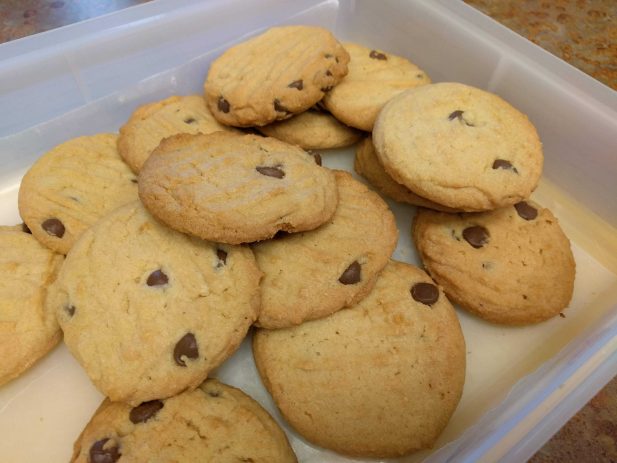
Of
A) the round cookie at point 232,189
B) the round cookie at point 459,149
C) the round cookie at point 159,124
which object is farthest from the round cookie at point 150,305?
the round cookie at point 459,149

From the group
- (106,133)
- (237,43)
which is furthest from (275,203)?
(237,43)

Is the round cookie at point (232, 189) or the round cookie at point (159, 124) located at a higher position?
the round cookie at point (232, 189)

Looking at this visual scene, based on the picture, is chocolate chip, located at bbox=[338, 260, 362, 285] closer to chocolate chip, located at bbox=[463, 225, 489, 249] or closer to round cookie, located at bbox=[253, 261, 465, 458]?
round cookie, located at bbox=[253, 261, 465, 458]

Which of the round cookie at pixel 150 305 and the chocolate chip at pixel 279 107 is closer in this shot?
the round cookie at pixel 150 305

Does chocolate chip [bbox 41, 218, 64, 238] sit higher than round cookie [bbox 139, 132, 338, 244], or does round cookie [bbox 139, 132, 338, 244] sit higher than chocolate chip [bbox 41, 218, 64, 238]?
round cookie [bbox 139, 132, 338, 244]

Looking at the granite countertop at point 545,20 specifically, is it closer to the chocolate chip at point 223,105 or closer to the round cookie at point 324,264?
the chocolate chip at point 223,105

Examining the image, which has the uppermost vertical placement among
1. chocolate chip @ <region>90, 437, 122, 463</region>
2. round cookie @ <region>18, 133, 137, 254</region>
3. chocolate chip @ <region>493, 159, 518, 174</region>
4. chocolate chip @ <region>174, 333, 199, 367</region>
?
chocolate chip @ <region>493, 159, 518, 174</region>

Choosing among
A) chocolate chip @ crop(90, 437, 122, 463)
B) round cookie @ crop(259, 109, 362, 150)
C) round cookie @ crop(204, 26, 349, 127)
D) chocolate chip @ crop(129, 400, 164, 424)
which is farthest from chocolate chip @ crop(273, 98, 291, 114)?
chocolate chip @ crop(90, 437, 122, 463)

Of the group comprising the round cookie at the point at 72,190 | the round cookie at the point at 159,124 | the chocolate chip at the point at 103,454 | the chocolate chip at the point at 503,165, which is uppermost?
the chocolate chip at the point at 503,165
